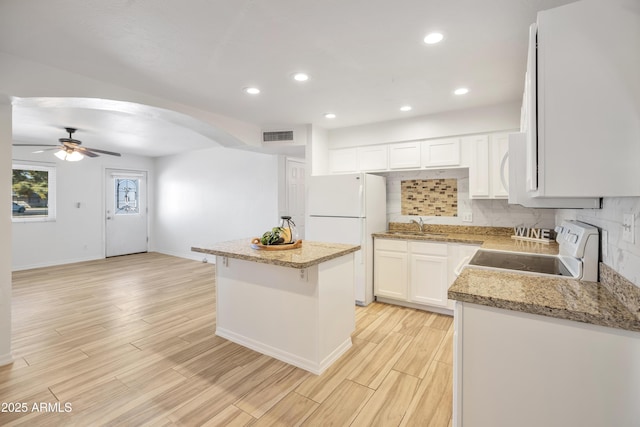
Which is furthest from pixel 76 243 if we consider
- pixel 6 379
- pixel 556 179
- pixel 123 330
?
pixel 556 179

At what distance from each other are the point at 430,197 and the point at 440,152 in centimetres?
63

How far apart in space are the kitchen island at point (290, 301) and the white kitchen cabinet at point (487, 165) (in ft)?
5.80

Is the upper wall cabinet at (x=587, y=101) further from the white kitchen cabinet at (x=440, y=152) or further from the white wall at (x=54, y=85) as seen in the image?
the white wall at (x=54, y=85)

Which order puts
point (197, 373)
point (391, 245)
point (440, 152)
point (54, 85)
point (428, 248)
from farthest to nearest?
point (391, 245), point (440, 152), point (428, 248), point (54, 85), point (197, 373)

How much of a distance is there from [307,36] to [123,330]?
3257mm

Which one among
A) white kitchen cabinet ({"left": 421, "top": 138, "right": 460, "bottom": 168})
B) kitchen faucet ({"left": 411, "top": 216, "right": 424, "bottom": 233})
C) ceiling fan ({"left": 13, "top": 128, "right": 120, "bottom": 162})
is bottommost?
kitchen faucet ({"left": 411, "top": 216, "right": 424, "bottom": 233})

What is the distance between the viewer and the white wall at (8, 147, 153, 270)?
18.5 feet

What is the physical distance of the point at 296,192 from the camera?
534cm

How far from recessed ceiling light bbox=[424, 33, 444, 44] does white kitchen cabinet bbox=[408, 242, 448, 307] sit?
210 centimetres

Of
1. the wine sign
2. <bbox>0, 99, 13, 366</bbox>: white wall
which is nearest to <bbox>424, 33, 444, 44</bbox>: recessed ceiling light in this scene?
the wine sign

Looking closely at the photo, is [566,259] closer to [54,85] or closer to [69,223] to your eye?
[54,85]

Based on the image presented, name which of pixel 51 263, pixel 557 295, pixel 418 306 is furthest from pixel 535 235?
pixel 51 263

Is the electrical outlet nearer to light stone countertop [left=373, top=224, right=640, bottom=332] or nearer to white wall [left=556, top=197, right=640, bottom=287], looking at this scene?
white wall [left=556, top=197, right=640, bottom=287]

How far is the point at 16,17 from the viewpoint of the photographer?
69.9 inches
